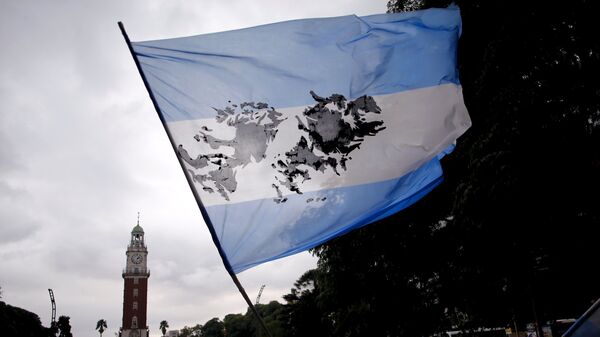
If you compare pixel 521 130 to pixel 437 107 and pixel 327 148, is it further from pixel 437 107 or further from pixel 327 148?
pixel 327 148

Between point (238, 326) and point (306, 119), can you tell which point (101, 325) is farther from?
point (306, 119)

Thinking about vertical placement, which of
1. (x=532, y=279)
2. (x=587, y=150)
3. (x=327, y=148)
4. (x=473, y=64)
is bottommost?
(x=532, y=279)

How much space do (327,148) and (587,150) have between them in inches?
266

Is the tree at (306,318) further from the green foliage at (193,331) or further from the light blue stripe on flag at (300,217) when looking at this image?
the green foliage at (193,331)

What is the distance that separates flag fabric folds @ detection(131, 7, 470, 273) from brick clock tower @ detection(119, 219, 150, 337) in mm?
103325

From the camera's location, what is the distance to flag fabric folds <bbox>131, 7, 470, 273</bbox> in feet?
16.0

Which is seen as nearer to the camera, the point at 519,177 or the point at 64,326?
the point at 519,177

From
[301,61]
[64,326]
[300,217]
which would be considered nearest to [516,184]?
[301,61]

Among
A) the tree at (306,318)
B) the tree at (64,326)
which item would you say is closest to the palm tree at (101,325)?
the tree at (64,326)

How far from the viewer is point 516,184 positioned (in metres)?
9.19

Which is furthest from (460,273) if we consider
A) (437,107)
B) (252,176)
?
(252,176)

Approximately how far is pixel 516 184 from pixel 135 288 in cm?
10420

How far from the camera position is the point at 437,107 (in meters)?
5.66

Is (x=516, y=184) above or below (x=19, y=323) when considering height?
above
